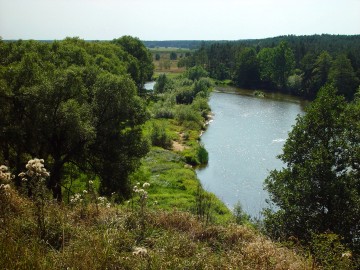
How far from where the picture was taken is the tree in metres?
16.4

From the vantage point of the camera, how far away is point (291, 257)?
301 inches

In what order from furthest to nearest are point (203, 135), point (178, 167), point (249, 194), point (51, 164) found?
point (203, 135) → point (178, 167) → point (249, 194) → point (51, 164)

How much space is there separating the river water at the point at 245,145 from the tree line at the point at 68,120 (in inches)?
453

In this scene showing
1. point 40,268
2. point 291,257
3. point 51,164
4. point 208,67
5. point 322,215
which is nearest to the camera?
point 40,268

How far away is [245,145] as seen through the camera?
1690 inches

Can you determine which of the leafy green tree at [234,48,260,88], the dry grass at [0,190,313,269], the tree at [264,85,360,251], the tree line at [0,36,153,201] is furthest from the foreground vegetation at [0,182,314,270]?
the leafy green tree at [234,48,260,88]

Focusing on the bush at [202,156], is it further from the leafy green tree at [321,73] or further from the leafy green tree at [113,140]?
the leafy green tree at [321,73]

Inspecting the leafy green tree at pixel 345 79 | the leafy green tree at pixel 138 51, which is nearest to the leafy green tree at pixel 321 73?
the leafy green tree at pixel 345 79

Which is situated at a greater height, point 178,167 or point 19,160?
point 19,160

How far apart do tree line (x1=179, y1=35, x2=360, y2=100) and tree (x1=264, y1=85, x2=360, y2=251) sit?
5459 cm

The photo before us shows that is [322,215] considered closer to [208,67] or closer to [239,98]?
[239,98]

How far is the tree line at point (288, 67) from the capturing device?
6981 centimetres

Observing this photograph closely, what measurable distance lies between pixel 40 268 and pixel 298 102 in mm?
70692

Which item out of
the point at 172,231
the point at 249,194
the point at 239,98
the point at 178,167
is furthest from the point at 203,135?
the point at 172,231
